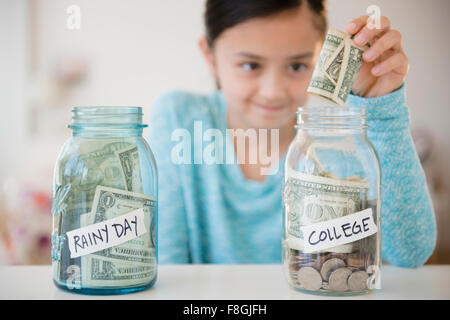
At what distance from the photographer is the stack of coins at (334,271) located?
51 cm

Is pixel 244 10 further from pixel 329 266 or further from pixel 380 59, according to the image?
pixel 329 266

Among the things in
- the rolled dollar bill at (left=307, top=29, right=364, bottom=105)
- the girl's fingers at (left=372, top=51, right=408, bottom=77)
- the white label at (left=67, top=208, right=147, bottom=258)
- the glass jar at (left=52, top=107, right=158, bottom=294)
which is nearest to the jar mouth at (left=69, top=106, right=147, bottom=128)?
the glass jar at (left=52, top=107, right=158, bottom=294)

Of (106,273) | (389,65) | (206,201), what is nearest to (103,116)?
(106,273)

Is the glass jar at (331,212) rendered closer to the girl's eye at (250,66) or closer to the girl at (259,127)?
the girl at (259,127)

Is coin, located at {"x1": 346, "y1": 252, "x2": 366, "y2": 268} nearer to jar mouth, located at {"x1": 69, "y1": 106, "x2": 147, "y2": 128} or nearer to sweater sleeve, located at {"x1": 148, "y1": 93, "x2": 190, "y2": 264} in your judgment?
jar mouth, located at {"x1": 69, "y1": 106, "x2": 147, "y2": 128}

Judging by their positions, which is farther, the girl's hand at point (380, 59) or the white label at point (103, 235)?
the girl's hand at point (380, 59)

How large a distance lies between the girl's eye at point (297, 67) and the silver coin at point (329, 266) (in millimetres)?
498

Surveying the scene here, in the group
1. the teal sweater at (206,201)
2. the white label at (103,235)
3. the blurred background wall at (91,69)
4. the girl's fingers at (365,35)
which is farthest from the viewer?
A: the teal sweater at (206,201)

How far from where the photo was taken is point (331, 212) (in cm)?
51

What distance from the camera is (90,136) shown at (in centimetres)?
56

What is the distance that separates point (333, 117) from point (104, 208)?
0.92 feet

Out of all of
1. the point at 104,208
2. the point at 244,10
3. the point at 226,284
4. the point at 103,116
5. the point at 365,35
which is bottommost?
the point at 226,284

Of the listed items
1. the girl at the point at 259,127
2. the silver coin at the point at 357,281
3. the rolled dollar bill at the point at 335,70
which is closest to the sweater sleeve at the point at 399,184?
the girl at the point at 259,127

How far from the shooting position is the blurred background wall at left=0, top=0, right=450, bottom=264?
2.92 ft
